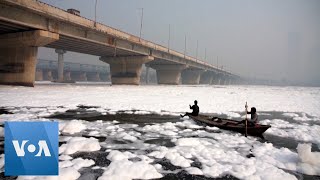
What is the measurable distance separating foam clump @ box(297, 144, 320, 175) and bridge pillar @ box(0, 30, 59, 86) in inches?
1079

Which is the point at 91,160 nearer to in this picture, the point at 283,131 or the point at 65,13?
the point at 283,131

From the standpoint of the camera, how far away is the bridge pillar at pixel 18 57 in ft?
90.2

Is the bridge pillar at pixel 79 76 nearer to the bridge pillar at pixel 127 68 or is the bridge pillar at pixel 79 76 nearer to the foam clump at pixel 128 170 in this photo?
the bridge pillar at pixel 127 68

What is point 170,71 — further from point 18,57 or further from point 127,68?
point 18,57

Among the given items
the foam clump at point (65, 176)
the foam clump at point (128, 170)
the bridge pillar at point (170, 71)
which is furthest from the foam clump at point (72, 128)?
the bridge pillar at point (170, 71)

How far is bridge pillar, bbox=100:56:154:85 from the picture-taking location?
4959cm

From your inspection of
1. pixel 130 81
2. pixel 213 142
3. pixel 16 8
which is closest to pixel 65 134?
pixel 213 142

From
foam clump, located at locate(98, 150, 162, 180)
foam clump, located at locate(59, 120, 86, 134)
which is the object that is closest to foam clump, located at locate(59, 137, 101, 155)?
foam clump, located at locate(98, 150, 162, 180)

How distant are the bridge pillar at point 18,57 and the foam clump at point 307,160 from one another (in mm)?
27395

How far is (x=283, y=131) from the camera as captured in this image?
10.4 metres

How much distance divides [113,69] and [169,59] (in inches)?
651

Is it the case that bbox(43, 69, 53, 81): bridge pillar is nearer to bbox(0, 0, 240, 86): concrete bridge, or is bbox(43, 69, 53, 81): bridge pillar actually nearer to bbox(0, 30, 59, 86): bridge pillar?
bbox(0, 0, 240, 86): concrete bridge

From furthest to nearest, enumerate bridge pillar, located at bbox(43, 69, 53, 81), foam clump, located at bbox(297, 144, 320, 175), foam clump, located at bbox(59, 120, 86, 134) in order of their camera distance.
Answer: bridge pillar, located at bbox(43, 69, 53, 81), foam clump, located at bbox(59, 120, 86, 134), foam clump, located at bbox(297, 144, 320, 175)

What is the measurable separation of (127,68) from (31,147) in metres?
47.7
